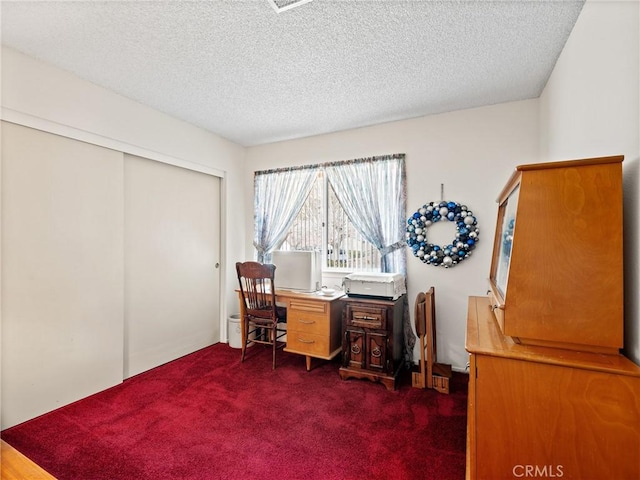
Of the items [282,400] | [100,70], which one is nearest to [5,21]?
[100,70]

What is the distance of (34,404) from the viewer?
7.34ft

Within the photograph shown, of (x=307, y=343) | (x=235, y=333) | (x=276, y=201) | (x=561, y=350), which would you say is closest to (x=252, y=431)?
(x=307, y=343)

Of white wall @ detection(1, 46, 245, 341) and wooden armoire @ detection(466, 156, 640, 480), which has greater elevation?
white wall @ detection(1, 46, 245, 341)

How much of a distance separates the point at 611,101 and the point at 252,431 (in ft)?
8.81

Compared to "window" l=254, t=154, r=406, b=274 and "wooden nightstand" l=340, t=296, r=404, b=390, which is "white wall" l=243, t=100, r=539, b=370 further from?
"wooden nightstand" l=340, t=296, r=404, b=390

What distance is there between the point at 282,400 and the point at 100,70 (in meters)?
2.95

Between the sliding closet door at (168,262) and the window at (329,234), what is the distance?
102cm

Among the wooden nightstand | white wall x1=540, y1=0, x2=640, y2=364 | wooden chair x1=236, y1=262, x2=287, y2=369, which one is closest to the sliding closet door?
wooden chair x1=236, y1=262, x2=287, y2=369

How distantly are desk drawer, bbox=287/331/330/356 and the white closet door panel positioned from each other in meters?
1.56

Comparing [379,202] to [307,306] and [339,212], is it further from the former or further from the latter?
[307,306]

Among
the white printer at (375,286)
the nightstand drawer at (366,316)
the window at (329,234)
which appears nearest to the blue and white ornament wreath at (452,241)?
the white printer at (375,286)

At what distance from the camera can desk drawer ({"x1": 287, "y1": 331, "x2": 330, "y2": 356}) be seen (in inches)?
118

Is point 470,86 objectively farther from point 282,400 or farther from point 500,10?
point 282,400

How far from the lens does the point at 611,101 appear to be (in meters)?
1.34
